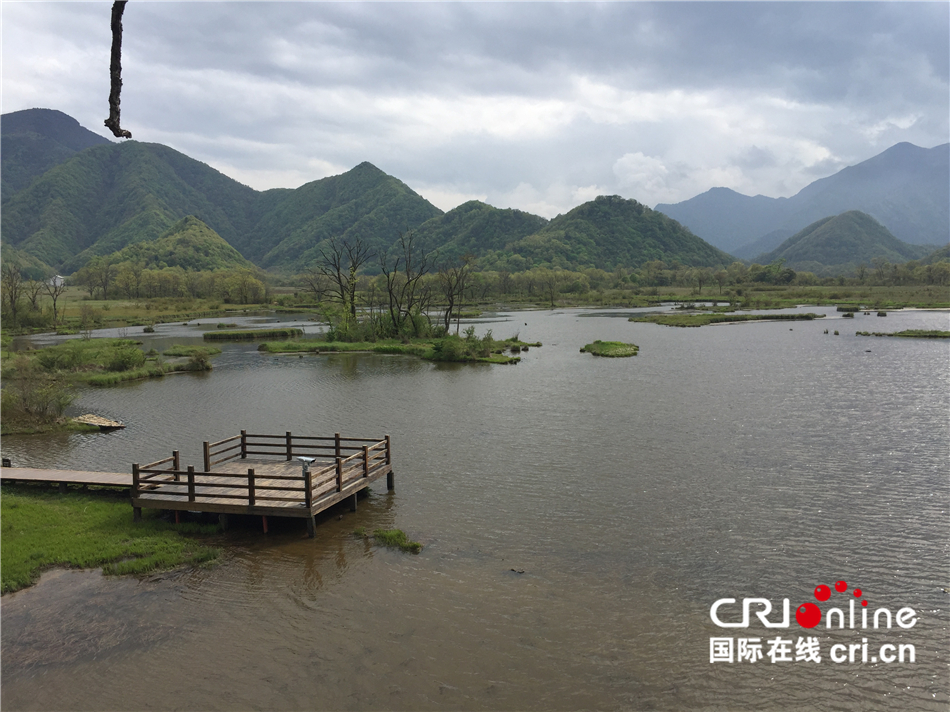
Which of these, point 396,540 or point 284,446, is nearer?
point 396,540

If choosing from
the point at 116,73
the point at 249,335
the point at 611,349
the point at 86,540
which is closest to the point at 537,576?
the point at 86,540

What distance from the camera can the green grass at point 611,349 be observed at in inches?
2045

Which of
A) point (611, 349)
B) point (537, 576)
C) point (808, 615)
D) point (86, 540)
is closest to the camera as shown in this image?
point (808, 615)

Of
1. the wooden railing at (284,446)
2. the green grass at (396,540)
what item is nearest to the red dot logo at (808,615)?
the green grass at (396,540)

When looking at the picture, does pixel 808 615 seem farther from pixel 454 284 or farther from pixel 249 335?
pixel 249 335

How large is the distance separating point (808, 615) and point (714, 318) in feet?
269

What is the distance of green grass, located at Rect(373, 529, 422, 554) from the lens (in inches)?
587

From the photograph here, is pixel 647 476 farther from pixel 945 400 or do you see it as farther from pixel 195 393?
pixel 195 393

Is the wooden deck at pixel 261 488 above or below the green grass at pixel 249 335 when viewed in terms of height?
below

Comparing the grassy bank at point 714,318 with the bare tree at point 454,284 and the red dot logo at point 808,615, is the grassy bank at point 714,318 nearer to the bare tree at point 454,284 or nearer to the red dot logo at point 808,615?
the bare tree at point 454,284

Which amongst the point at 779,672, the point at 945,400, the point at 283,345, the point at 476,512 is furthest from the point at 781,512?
the point at 283,345

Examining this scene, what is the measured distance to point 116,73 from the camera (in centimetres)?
641

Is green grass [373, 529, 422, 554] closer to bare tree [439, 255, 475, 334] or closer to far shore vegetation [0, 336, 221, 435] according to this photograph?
far shore vegetation [0, 336, 221, 435]

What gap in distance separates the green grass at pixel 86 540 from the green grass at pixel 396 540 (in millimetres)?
3986
